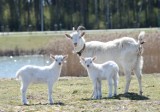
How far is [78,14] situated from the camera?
272 feet

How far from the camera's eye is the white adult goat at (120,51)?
58.4 ft

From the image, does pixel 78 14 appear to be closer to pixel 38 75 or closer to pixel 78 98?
pixel 78 98

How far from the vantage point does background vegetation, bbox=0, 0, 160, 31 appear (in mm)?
77938

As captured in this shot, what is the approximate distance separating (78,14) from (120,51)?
65074mm

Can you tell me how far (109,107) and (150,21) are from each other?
65.4 metres

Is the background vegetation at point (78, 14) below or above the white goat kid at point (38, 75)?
above

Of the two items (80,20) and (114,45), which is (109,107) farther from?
(80,20)

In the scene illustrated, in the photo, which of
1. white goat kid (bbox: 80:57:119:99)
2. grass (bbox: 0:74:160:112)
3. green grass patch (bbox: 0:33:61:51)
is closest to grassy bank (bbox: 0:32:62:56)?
green grass patch (bbox: 0:33:61:51)

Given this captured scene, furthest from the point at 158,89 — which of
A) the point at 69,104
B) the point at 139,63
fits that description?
the point at 69,104

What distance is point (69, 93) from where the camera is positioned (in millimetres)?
17906

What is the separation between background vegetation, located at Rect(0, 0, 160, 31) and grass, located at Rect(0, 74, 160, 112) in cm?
5510

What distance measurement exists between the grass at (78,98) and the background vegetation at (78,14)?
181 feet

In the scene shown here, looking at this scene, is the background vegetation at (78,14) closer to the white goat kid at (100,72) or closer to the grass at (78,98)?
the grass at (78,98)

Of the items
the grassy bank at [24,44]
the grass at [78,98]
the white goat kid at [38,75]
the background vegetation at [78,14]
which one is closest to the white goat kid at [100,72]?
the grass at [78,98]
